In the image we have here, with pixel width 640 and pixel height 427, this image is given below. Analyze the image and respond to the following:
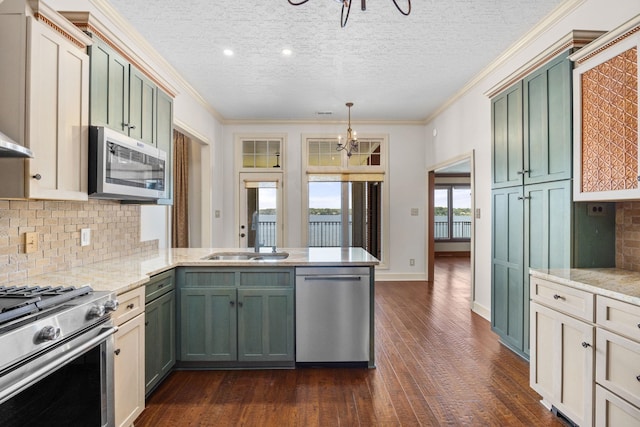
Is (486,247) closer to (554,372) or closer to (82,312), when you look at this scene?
(554,372)

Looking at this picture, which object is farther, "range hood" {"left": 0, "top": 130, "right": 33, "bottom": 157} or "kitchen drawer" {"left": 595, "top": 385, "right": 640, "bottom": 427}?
"kitchen drawer" {"left": 595, "top": 385, "right": 640, "bottom": 427}

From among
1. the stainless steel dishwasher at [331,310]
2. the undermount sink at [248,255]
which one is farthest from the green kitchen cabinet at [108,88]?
the stainless steel dishwasher at [331,310]

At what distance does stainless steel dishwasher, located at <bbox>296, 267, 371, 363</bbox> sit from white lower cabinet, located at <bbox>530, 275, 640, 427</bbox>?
3.83 feet

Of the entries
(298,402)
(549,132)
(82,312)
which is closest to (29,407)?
(82,312)

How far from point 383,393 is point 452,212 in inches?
340

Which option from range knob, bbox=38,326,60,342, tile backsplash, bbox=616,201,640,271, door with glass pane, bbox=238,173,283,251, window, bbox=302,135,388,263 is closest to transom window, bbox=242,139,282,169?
door with glass pane, bbox=238,173,283,251

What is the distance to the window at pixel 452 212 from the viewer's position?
10.2m

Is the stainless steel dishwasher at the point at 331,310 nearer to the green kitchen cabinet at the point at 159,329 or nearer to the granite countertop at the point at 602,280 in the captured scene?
the green kitchen cabinet at the point at 159,329

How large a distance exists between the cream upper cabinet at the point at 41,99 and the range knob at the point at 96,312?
630 mm

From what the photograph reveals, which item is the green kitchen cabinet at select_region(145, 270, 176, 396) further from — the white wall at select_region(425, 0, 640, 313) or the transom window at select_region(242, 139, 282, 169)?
the transom window at select_region(242, 139, 282, 169)

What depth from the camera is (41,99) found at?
168 centimetres

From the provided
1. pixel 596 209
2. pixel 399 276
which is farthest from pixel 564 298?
→ pixel 399 276

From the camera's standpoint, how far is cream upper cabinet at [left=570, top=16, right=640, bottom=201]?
192 cm

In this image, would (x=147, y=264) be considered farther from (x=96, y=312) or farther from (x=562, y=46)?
(x=562, y=46)
